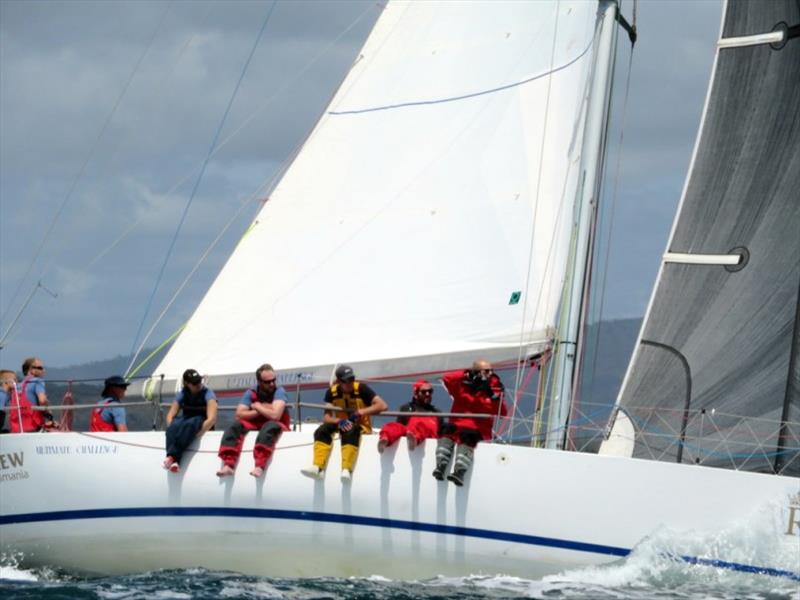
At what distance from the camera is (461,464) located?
12492 mm

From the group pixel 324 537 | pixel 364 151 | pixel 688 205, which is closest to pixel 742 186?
pixel 688 205

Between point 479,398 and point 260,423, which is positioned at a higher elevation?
point 479,398

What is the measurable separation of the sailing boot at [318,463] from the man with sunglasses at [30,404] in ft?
10.5

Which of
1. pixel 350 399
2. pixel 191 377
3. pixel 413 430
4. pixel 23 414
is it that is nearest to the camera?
pixel 413 430

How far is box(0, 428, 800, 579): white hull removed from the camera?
1201 cm

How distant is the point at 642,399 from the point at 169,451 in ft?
13.6

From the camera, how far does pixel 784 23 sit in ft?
45.9

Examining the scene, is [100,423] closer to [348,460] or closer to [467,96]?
[348,460]

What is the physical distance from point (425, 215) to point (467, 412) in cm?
261

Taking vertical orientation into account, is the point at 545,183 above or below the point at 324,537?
above

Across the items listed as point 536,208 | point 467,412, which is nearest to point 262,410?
point 467,412

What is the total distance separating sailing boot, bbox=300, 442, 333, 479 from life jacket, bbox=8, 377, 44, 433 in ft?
10.6

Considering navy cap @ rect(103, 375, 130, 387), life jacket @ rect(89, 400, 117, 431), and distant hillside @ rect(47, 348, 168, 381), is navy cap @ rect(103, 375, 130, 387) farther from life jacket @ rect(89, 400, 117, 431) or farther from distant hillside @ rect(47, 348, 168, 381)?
distant hillside @ rect(47, 348, 168, 381)

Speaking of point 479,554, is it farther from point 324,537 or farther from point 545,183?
point 545,183
